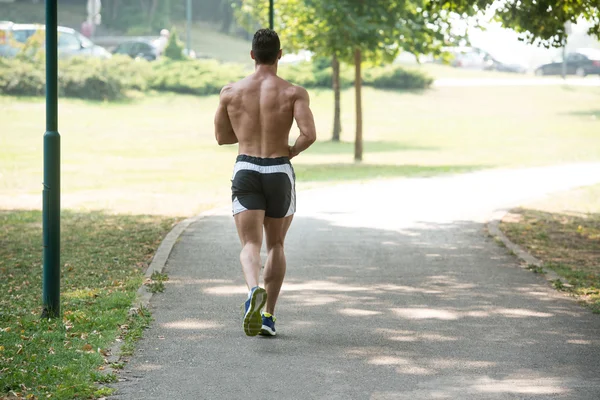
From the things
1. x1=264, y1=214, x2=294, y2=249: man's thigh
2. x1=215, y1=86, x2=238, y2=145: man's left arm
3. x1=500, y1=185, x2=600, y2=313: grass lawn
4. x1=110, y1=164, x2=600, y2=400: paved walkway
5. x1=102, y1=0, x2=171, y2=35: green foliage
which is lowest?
x1=500, y1=185, x2=600, y2=313: grass lawn

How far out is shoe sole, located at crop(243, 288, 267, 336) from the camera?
6318 mm

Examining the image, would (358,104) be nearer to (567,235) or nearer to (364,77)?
(567,235)

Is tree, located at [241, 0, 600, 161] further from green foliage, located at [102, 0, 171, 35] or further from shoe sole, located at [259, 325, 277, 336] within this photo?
green foliage, located at [102, 0, 171, 35]

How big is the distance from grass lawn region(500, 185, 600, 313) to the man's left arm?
3.28m

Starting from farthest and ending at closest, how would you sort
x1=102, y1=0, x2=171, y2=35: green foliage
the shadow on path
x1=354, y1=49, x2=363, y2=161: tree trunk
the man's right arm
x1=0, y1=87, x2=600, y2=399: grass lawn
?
x1=102, y1=0, x2=171, y2=35: green foliage < x1=354, y1=49, x2=363, y2=161: tree trunk < x1=0, y1=87, x2=600, y2=399: grass lawn < the man's right arm < the shadow on path

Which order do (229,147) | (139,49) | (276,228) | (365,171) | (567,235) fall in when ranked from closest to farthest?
(276,228) → (567,235) → (365,171) → (229,147) → (139,49)

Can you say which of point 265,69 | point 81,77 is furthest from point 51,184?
point 81,77

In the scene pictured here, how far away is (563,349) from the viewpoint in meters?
6.67

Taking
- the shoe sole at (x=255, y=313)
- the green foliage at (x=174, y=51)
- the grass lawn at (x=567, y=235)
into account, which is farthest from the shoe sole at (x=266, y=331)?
the green foliage at (x=174, y=51)

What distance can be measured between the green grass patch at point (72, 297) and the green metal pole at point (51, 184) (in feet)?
0.74

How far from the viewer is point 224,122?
267 inches

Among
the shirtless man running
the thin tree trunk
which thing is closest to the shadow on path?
the shirtless man running

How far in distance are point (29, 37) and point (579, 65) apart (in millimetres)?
29374

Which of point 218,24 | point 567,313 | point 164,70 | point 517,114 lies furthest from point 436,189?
point 218,24
